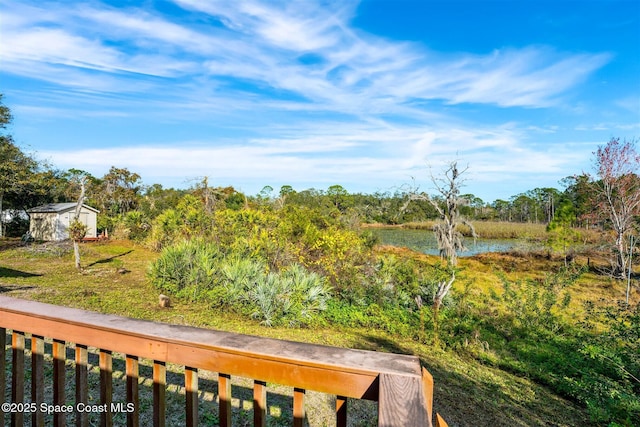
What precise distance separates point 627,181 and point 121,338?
57.9 feet

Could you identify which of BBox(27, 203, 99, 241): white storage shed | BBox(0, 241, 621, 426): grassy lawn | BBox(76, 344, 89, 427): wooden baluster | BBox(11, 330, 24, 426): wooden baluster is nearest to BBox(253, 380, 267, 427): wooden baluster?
BBox(76, 344, 89, 427): wooden baluster

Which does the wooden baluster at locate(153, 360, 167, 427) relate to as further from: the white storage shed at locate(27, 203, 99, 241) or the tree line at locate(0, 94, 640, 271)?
the white storage shed at locate(27, 203, 99, 241)

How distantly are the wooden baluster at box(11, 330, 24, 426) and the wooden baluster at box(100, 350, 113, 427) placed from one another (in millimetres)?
493

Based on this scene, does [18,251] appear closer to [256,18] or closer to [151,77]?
[151,77]

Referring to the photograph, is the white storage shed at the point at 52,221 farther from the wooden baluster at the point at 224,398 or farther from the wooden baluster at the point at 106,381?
the wooden baluster at the point at 224,398

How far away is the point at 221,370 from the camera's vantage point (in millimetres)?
1028

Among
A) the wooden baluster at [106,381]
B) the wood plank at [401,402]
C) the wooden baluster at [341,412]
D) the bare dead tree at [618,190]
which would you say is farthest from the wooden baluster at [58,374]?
the bare dead tree at [618,190]

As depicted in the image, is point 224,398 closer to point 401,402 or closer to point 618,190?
point 401,402

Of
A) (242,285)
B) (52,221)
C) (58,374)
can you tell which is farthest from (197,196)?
(58,374)

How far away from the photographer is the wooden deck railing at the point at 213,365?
0.87m

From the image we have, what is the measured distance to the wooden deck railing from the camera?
865 millimetres

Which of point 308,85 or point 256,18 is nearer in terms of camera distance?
point 256,18

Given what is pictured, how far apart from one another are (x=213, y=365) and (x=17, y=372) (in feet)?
3.50

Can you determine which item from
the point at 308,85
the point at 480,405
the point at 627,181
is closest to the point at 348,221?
the point at 308,85
